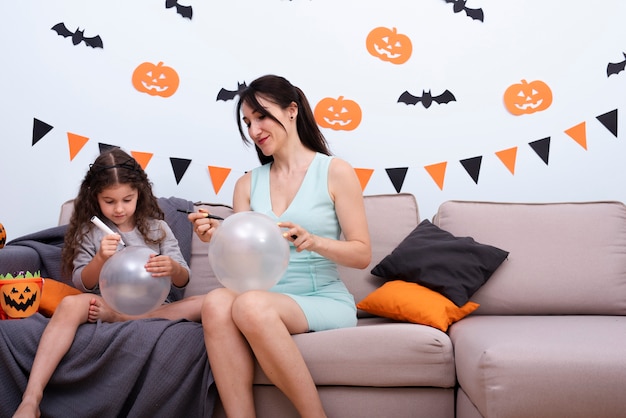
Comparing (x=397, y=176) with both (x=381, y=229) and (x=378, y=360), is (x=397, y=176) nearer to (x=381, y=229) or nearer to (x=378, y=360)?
(x=381, y=229)

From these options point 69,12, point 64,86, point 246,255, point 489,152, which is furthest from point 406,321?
point 69,12

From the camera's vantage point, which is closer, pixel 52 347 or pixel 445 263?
pixel 52 347

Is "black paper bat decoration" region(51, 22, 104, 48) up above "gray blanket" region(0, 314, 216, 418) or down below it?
above

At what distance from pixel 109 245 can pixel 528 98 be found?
1877 mm

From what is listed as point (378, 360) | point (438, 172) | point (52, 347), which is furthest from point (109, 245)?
point (438, 172)

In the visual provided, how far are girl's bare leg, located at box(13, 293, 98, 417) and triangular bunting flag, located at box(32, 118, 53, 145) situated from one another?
3.88ft

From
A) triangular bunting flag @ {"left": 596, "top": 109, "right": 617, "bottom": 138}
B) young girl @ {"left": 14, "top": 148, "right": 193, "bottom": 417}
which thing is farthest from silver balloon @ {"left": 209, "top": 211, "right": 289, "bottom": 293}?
triangular bunting flag @ {"left": 596, "top": 109, "right": 617, "bottom": 138}

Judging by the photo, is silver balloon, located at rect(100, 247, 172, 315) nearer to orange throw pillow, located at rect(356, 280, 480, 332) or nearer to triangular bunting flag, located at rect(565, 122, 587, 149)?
orange throw pillow, located at rect(356, 280, 480, 332)

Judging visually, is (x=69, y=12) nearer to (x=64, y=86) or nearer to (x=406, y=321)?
(x=64, y=86)

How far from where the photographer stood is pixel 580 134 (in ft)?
8.82

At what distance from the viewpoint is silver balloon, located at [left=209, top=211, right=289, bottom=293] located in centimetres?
149

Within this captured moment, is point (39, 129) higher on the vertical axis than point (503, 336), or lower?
higher

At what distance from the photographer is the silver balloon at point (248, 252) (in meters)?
1.49

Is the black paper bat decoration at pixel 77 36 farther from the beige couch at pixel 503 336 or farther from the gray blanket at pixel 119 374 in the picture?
the gray blanket at pixel 119 374
